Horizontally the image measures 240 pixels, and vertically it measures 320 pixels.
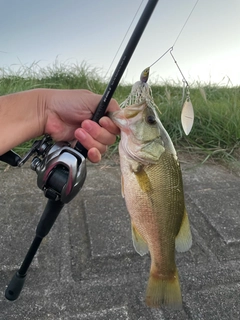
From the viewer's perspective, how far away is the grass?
127 inches

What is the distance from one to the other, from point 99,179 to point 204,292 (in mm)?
1183

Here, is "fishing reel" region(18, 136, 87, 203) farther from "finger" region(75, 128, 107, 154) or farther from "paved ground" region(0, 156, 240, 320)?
"paved ground" region(0, 156, 240, 320)

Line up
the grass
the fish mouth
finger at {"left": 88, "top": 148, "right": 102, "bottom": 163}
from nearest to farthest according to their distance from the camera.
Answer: the fish mouth, finger at {"left": 88, "top": 148, "right": 102, "bottom": 163}, the grass

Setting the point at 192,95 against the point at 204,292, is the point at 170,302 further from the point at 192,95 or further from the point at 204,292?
the point at 192,95

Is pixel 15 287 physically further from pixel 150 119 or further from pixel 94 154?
pixel 150 119

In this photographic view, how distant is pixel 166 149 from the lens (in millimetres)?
1226

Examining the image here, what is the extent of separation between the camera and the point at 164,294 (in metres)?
1.25

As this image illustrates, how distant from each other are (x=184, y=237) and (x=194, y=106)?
2732mm

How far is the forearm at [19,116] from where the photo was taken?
142cm

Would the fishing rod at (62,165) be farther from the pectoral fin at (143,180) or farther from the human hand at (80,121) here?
the pectoral fin at (143,180)

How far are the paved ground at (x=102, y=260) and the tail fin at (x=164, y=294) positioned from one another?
0.73 feet

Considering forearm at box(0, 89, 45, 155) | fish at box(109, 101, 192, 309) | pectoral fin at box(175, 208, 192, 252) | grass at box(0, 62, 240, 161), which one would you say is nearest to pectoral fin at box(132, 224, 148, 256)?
fish at box(109, 101, 192, 309)

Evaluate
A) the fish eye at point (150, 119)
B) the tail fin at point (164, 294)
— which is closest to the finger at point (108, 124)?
the fish eye at point (150, 119)

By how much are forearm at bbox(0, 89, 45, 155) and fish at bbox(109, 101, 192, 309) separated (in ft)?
1.34
